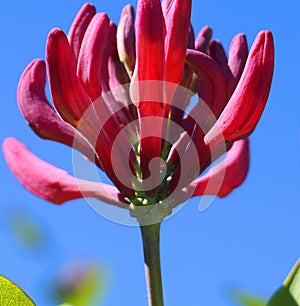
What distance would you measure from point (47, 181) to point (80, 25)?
0.28 meters

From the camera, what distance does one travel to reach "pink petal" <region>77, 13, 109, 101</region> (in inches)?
40.2

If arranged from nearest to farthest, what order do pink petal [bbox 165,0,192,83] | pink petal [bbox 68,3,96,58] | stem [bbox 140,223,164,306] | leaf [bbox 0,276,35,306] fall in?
leaf [bbox 0,276,35,306] < stem [bbox 140,223,164,306] < pink petal [bbox 165,0,192,83] < pink petal [bbox 68,3,96,58]

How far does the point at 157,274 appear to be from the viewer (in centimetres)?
90

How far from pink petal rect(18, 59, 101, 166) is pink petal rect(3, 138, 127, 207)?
96 mm

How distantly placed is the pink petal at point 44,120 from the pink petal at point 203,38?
1.16ft

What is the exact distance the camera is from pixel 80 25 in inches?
46.6

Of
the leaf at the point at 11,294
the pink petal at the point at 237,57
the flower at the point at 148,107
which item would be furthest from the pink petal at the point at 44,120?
the leaf at the point at 11,294

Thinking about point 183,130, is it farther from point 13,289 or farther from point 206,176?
point 13,289

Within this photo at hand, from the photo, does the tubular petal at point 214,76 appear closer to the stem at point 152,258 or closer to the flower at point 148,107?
the flower at point 148,107

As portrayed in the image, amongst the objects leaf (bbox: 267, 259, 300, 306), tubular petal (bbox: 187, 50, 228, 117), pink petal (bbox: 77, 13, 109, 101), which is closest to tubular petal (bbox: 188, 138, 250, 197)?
tubular petal (bbox: 187, 50, 228, 117)

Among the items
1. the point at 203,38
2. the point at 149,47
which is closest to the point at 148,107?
the point at 149,47

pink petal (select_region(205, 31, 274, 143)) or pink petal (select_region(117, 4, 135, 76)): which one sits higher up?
pink petal (select_region(117, 4, 135, 76))

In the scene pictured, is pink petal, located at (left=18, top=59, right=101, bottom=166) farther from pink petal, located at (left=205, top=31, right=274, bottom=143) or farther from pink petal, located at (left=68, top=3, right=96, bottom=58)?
pink petal, located at (left=205, top=31, right=274, bottom=143)

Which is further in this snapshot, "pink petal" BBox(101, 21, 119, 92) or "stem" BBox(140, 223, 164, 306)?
"pink petal" BBox(101, 21, 119, 92)
